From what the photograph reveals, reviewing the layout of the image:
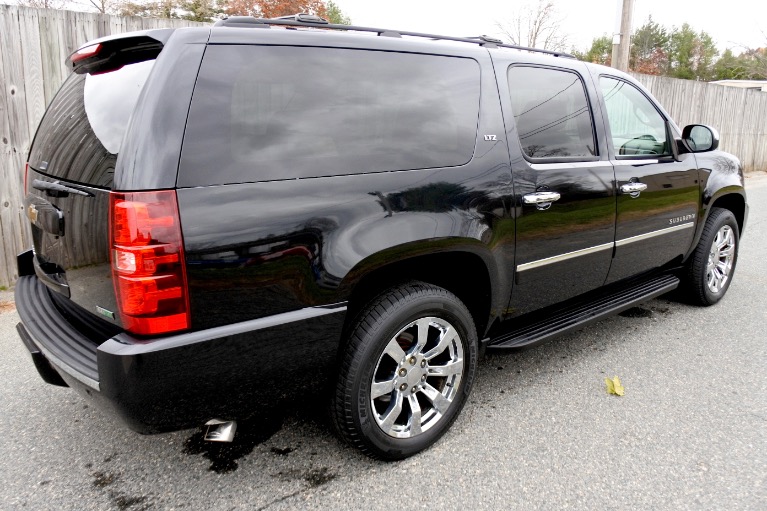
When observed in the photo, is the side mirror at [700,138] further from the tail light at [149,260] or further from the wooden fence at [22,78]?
the wooden fence at [22,78]

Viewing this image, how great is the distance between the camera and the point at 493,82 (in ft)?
9.18

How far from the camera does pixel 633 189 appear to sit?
11.2 ft

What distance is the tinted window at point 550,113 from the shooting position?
2912 mm

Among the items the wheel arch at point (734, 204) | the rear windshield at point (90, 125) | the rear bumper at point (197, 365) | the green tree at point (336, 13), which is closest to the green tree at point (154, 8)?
the green tree at point (336, 13)

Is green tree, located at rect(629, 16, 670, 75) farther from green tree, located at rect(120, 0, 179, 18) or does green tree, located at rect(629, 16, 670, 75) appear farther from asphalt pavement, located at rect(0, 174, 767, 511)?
asphalt pavement, located at rect(0, 174, 767, 511)

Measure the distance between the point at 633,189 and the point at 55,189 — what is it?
3.10m

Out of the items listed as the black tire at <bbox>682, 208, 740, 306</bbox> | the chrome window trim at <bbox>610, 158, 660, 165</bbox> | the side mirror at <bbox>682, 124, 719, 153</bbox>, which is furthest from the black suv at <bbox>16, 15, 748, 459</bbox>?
the black tire at <bbox>682, 208, 740, 306</bbox>

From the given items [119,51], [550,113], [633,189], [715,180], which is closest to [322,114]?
[119,51]

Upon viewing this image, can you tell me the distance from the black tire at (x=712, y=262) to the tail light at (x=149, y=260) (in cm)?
397

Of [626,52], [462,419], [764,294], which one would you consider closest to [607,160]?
[462,419]

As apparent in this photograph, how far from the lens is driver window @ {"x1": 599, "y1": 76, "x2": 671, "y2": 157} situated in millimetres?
3539

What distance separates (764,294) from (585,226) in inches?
111

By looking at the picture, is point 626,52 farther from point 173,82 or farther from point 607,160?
point 173,82

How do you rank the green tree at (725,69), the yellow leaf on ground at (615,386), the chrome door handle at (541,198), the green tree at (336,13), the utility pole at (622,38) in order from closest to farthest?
the chrome door handle at (541,198) < the yellow leaf on ground at (615,386) < the utility pole at (622,38) < the green tree at (336,13) < the green tree at (725,69)
